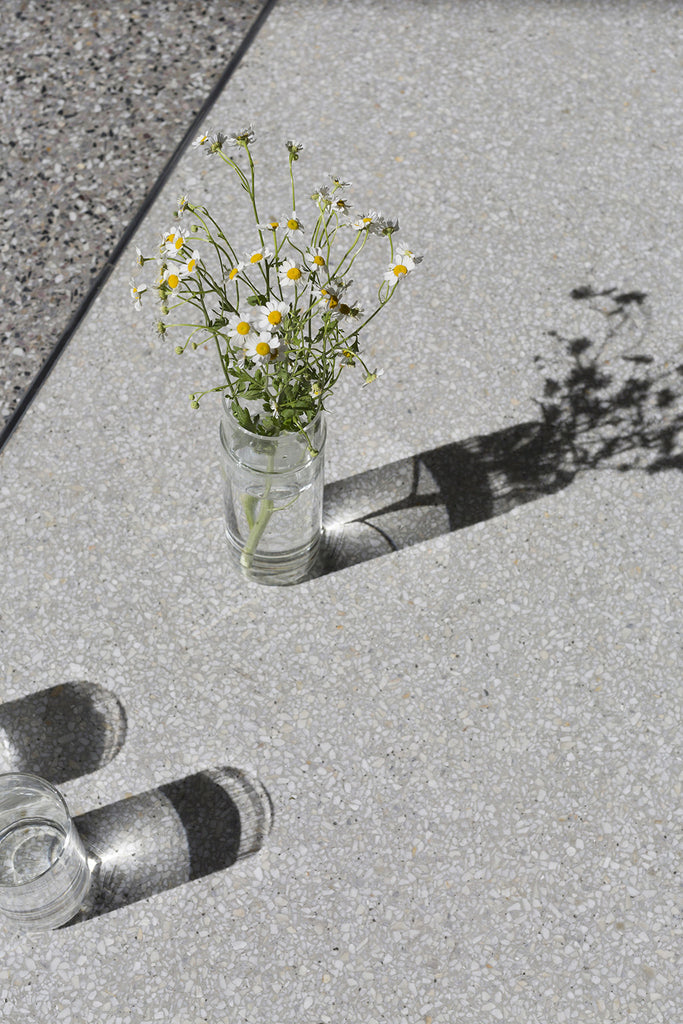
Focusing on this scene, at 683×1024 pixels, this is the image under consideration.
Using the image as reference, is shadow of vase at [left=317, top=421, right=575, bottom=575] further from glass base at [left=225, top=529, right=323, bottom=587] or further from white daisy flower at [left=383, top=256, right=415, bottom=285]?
white daisy flower at [left=383, top=256, right=415, bottom=285]

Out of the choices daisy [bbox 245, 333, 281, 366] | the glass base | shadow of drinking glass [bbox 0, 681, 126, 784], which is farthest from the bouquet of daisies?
shadow of drinking glass [bbox 0, 681, 126, 784]

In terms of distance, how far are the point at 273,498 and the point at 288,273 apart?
0.89 ft

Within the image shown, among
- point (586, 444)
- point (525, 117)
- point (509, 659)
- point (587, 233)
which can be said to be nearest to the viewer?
point (509, 659)

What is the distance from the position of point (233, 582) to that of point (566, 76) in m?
0.92

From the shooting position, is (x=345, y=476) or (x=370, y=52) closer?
(x=345, y=476)

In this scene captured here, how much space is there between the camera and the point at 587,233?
4.68ft

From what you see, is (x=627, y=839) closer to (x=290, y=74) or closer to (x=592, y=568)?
(x=592, y=568)

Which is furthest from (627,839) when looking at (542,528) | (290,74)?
(290,74)

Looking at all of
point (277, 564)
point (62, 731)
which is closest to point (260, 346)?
point (277, 564)

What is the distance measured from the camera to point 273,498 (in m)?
1.06

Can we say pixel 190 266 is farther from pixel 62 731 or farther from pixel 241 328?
pixel 62 731

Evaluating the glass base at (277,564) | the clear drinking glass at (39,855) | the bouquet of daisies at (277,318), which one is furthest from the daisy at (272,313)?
the clear drinking glass at (39,855)

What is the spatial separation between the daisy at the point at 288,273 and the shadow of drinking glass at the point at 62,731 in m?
0.49

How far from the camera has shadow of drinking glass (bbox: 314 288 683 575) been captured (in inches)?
48.2
